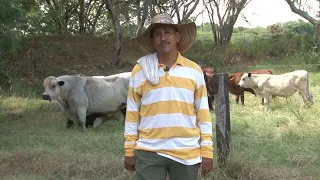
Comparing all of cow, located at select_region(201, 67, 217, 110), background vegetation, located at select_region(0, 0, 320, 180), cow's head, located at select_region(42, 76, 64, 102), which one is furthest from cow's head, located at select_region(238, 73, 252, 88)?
cow's head, located at select_region(42, 76, 64, 102)

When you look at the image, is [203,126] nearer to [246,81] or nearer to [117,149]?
[117,149]

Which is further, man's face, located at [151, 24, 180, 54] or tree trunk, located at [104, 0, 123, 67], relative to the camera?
tree trunk, located at [104, 0, 123, 67]

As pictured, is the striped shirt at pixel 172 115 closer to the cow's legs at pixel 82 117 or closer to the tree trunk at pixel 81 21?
the cow's legs at pixel 82 117

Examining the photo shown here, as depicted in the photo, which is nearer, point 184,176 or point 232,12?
point 184,176

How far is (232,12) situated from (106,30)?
23.4ft

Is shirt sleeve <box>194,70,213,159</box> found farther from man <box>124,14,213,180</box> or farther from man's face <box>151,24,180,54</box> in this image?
man's face <box>151,24,180,54</box>

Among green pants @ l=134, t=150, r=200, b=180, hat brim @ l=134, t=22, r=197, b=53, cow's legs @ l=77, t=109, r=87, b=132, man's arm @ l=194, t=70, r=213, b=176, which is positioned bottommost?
cow's legs @ l=77, t=109, r=87, b=132

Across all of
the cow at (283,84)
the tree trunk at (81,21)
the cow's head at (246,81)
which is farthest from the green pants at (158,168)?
the tree trunk at (81,21)

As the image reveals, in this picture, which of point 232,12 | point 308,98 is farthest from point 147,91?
point 232,12

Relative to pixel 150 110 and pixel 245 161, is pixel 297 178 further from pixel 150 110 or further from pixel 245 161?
pixel 150 110

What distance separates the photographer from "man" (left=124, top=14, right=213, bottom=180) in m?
3.26

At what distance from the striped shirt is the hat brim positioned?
0.89 ft

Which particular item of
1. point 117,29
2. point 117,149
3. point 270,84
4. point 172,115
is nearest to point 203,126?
point 172,115

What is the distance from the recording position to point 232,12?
75.9 feet
